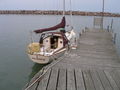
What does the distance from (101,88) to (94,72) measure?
1.21 meters

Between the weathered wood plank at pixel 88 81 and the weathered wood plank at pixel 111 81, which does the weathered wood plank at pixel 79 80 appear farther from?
the weathered wood plank at pixel 111 81

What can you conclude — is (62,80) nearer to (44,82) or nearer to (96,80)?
(44,82)

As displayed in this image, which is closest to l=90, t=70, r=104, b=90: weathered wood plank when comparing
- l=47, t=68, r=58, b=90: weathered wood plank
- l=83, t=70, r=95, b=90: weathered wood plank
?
l=83, t=70, r=95, b=90: weathered wood plank

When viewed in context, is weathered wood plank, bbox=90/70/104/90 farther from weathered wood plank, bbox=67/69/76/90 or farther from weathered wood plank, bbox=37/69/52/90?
weathered wood plank, bbox=37/69/52/90

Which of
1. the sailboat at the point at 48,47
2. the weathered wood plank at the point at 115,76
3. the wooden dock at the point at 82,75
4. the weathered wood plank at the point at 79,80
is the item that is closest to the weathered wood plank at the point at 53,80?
the wooden dock at the point at 82,75

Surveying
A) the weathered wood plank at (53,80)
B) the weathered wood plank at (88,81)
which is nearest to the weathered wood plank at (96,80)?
the weathered wood plank at (88,81)

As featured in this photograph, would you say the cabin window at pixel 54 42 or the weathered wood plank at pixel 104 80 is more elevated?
the cabin window at pixel 54 42

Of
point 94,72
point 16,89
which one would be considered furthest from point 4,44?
point 94,72

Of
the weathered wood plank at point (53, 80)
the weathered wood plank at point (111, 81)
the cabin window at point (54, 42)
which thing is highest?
the cabin window at point (54, 42)

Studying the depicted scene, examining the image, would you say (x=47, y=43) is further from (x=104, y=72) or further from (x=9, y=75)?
(x=104, y=72)

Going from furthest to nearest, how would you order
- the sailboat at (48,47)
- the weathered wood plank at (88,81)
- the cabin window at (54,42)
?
the cabin window at (54,42)
the sailboat at (48,47)
the weathered wood plank at (88,81)

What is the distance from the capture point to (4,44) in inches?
728

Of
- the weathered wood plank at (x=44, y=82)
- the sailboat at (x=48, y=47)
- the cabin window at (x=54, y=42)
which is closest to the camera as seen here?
the weathered wood plank at (x=44, y=82)

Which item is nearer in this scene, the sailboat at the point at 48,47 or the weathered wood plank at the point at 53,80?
the weathered wood plank at the point at 53,80
